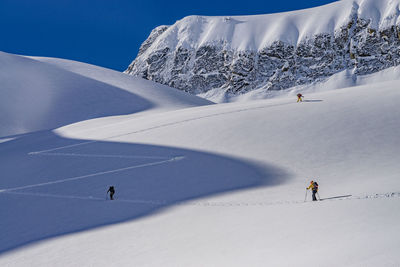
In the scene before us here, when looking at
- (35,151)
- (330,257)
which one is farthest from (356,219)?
(35,151)

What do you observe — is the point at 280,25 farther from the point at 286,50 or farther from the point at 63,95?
the point at 63,95

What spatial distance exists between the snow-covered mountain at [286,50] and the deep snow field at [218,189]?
105 meters

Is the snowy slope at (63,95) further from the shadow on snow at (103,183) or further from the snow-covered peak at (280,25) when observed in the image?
the snow-covered peak at (280,25)

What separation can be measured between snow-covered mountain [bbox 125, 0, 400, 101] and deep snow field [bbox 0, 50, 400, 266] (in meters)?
105

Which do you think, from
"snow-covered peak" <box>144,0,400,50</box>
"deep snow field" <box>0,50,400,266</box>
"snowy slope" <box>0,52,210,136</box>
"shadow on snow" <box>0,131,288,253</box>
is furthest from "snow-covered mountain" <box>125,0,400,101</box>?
"shadow on snow" <box>0,131,288,253</box>

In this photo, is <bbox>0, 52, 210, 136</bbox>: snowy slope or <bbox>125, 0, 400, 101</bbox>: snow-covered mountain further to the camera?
<bbox>125, 0, 400, 101</bbox>: snow-covered mountain

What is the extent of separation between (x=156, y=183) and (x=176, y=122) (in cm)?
928

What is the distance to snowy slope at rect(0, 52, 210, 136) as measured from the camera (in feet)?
161

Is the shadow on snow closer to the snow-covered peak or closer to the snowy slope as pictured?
the snowy slope

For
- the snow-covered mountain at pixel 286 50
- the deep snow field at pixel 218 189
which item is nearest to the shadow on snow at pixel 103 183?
the deep snow field at pixel 218 189

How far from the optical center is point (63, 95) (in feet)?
179

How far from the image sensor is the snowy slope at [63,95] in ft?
161

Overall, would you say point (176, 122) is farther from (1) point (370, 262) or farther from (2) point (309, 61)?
(2) point (309, 61)

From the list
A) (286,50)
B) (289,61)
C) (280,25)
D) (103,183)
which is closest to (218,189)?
(103,183)
